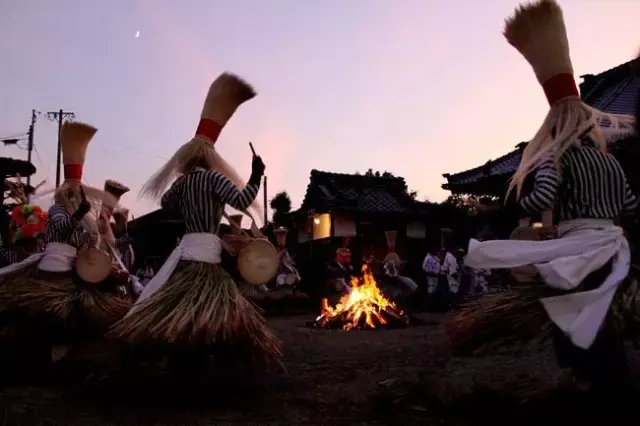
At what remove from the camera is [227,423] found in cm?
328

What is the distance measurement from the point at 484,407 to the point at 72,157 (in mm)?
3985

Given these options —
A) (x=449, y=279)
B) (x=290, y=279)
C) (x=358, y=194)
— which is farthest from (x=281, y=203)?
(x=449, y=279)

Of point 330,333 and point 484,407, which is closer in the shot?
point 484,407

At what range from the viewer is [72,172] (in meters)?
5.28

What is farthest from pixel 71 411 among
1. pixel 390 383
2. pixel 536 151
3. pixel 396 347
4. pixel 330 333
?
pixel 330 333

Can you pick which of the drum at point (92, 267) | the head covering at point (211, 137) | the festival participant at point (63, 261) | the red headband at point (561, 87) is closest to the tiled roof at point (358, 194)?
the festival participant at point (63, 261)

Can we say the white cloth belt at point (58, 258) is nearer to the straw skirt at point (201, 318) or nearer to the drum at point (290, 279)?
the straw skirt at point (201, 318)

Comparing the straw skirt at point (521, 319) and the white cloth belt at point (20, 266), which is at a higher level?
the white cloth belt at point (20, 266)

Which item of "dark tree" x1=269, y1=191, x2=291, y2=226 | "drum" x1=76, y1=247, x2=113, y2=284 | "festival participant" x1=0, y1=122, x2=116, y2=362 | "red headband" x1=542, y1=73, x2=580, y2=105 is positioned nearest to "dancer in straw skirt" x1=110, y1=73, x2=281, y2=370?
"drum" x1=76, y1=247, x2=113, y2=284

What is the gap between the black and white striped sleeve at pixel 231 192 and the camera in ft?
12.9

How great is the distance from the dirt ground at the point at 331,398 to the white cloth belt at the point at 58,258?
37.9 inches

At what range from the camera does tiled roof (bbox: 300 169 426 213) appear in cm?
2042

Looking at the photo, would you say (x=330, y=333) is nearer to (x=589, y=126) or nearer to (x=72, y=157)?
(x=72, y=157)

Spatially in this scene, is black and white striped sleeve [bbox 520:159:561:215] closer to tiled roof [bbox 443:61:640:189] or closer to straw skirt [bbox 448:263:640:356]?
straw skirt [bbox 448:263:640:356]
